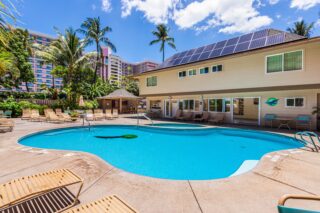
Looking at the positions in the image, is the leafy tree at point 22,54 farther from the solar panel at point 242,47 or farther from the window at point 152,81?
the solar panel at point 242,47

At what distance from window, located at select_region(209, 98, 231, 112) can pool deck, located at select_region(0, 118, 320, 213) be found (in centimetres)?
1073

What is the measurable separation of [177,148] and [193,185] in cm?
542

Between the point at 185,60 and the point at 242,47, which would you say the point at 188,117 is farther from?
the point at 242,47

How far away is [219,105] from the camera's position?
640 inches

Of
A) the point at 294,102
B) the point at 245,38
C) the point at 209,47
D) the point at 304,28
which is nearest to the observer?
the point at 294,102

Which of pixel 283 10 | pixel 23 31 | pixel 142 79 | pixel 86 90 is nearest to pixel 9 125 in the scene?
pixel 142 79

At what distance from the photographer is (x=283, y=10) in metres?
14.7

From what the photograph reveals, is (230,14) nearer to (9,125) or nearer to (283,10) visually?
(283,10)

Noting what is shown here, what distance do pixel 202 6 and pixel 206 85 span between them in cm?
847

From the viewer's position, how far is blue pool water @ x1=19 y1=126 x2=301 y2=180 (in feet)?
20.5

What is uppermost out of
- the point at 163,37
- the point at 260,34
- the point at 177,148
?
the point at 163,37

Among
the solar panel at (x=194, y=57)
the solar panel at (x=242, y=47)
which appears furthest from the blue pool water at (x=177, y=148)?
the solar panel at (x=194, y=57)

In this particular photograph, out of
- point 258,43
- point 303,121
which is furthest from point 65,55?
point 303,121

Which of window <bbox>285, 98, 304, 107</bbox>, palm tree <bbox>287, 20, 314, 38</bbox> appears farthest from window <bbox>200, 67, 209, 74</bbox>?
palm tree <bbox>287, 20, 314, 38</bbox>
